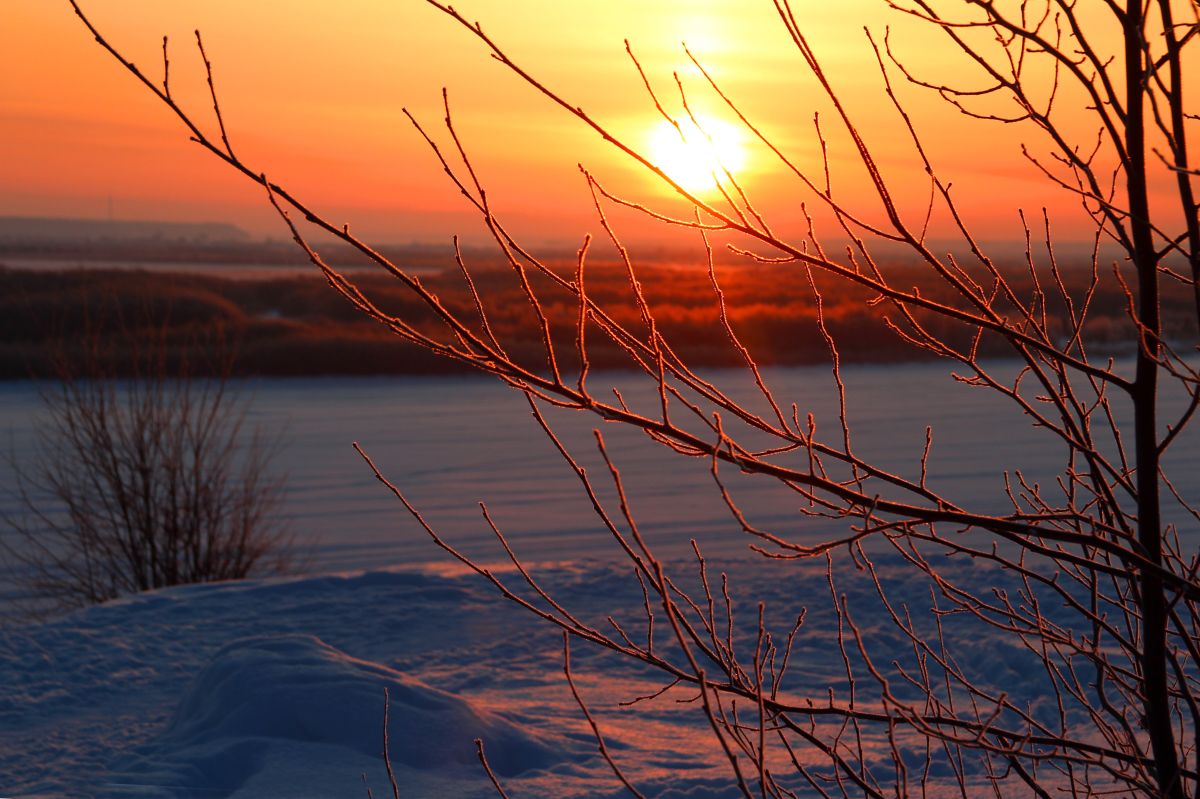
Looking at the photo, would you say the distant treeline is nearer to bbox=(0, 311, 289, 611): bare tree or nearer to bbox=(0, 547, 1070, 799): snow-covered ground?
bbox=(0, 311, 289, 611): bare tree

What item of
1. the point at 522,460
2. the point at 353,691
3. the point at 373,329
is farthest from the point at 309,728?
the point at 373,329

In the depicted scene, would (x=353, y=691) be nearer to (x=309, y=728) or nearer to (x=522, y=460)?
(x=309, y=728)

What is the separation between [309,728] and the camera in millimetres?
5191

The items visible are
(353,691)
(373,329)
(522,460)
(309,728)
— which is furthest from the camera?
(373,329)

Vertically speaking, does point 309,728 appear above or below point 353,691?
below

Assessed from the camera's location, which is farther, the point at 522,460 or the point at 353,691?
the point at 522,460

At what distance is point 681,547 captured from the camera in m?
10.2

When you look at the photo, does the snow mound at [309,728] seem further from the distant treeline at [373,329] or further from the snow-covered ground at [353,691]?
the distant treeline at [373,329]

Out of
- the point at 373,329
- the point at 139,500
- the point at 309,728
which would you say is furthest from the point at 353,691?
the point at 373,329

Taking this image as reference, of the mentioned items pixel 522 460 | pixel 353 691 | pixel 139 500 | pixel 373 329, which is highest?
pixel 373 329

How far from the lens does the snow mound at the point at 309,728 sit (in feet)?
16.3

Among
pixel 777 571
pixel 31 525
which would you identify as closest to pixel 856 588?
pixel 777 571

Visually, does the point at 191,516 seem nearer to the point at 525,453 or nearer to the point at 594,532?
the point at 594,532

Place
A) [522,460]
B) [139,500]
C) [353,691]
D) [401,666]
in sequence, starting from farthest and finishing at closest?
[522,460] → [139,500] → [401,666] → [353,691]
